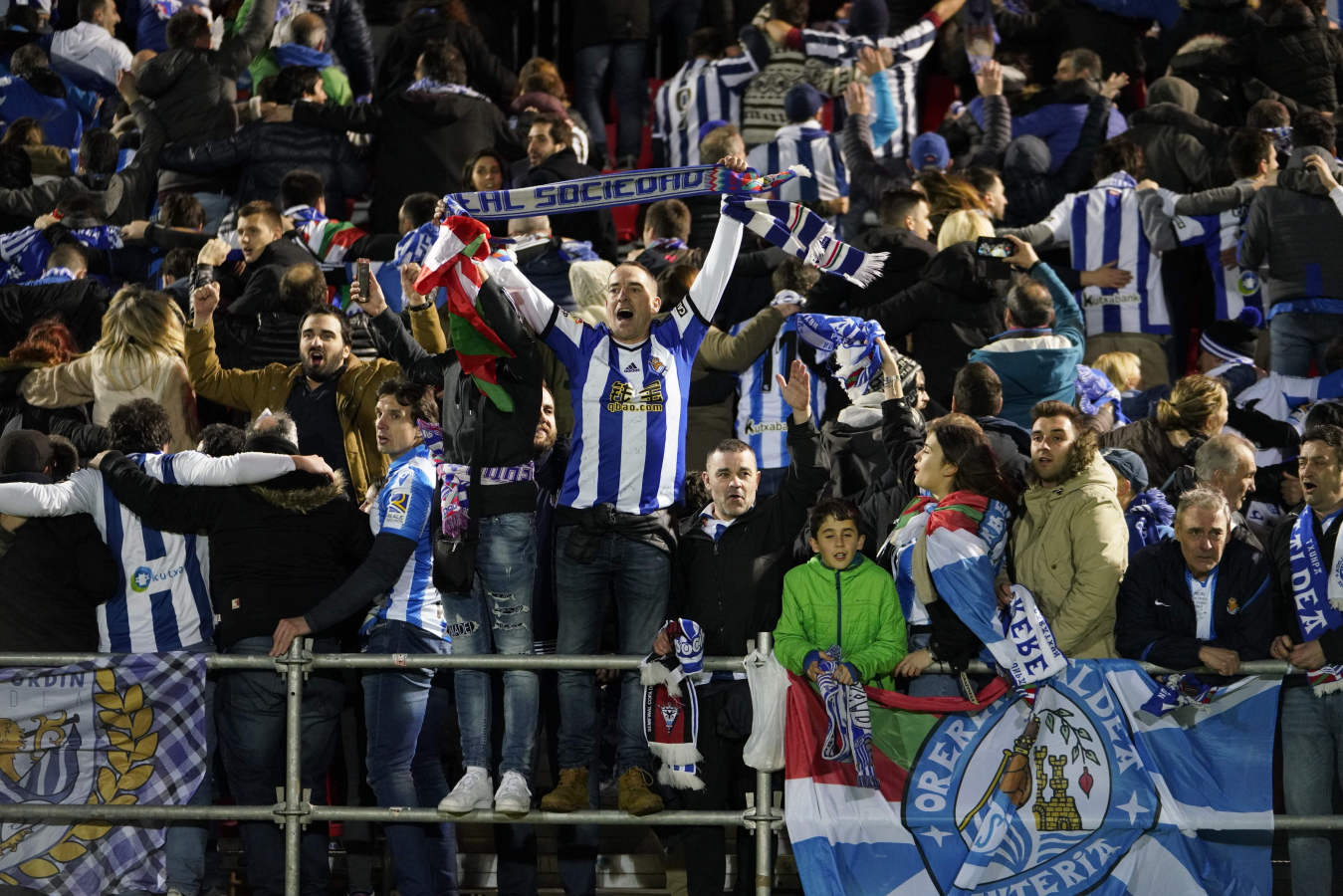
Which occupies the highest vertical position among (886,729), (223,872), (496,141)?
(496,141)

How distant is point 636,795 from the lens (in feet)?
23.1

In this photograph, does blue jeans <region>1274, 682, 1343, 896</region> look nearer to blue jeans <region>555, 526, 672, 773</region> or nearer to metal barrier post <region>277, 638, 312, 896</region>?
blue jeans <region>555, 526, 672, 773</region>

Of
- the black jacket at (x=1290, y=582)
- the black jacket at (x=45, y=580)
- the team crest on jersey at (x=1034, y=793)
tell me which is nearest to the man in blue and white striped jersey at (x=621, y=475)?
the team crest on jersey at (x=1034, y=793)

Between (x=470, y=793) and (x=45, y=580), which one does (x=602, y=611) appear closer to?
(x=470, y=793)

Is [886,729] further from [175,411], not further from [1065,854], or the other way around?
[175,411]

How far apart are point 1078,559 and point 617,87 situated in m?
7.66

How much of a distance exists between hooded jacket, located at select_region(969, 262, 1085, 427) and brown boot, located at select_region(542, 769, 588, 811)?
293 centimetres

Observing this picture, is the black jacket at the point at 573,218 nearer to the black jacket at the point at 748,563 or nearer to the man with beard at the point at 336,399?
the man with beard at the point at 336,399

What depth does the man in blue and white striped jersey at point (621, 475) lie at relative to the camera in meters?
7.30

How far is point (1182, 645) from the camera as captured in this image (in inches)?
272

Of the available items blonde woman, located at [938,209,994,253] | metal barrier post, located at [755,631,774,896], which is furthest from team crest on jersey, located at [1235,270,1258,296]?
metal barrier post, located at [755,631,774,896]

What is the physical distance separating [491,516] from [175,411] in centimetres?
Result: 243

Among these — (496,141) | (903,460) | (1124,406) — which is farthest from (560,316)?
(496,141)

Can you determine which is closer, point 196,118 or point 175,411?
point 175,411
